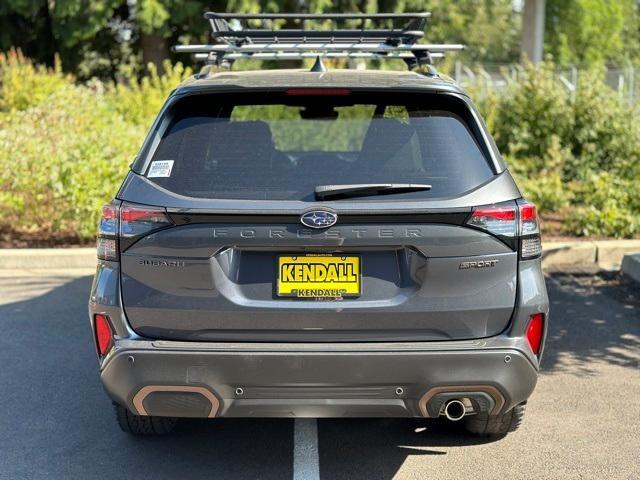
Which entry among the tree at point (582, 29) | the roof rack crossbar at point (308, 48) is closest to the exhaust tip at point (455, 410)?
the roof rack crossbar at point (308, 48)

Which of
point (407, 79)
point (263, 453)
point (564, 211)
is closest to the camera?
point (407, 79)

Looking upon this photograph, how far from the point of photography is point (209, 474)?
438 centimetres

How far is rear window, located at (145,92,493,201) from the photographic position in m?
3.94

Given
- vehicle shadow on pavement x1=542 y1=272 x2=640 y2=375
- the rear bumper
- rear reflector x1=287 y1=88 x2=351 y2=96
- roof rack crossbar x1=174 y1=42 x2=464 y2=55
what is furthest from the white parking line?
roof rack crossbar x1=174 y1=42 x2=464 y2=55

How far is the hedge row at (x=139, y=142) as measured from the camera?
9.92 meters

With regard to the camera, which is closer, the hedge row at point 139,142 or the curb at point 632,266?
the curb at point 632,266

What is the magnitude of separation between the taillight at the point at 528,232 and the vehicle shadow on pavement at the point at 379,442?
1.22m

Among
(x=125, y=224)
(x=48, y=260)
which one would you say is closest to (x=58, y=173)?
(x=48, y=260)

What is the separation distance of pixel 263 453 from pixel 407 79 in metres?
1.97

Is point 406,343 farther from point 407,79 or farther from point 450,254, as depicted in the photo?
point 407,79

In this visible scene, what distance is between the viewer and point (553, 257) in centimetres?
926

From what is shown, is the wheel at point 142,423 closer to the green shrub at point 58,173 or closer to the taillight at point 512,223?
the taillight at point 512,223

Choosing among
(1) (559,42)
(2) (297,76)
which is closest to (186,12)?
(2) (297,76)

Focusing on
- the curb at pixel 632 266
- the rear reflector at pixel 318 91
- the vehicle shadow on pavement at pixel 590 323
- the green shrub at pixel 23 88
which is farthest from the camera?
the green shrub at pixel 23 88
